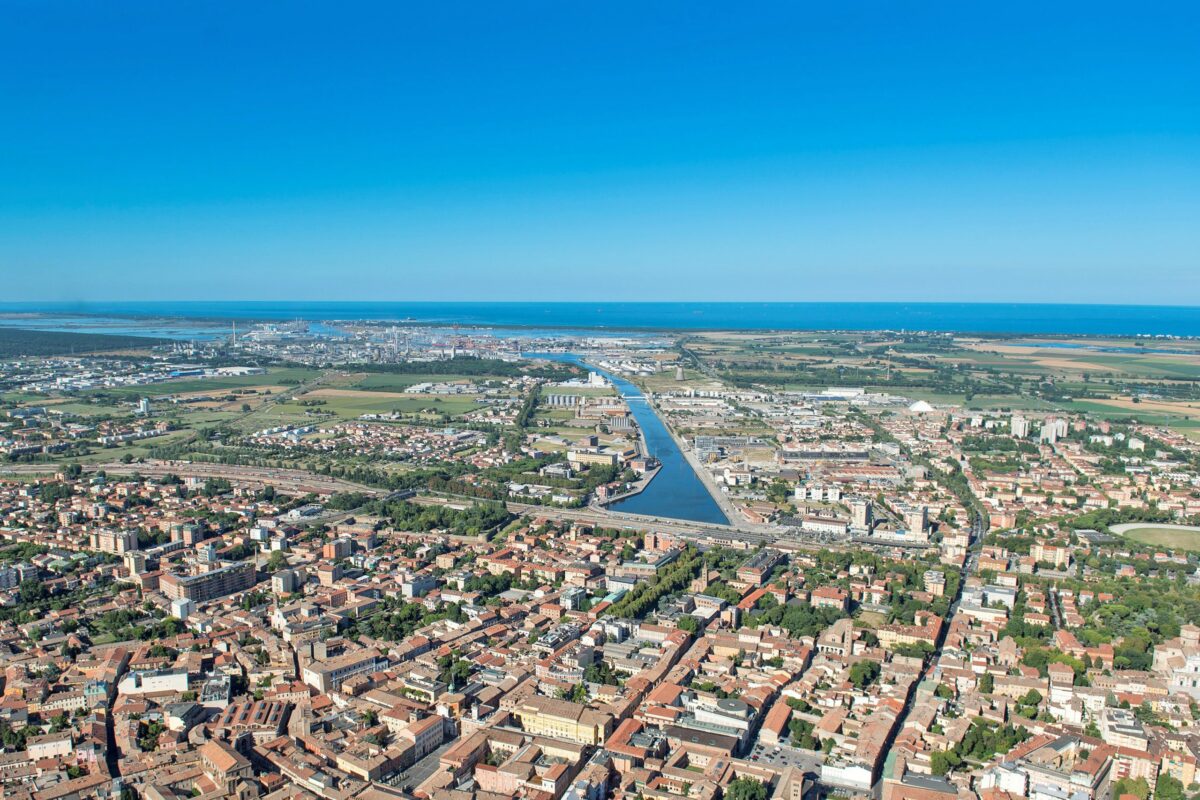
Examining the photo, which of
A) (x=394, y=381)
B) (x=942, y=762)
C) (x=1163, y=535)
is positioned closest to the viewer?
(x=942, y=762)

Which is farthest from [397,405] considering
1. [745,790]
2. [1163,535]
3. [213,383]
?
[745,790]

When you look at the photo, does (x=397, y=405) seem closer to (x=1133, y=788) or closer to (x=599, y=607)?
(x=599, y=607)

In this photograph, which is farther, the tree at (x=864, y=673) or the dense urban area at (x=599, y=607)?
the tree at (x=864, y=673)

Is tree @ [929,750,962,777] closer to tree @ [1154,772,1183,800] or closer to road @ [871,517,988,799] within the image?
road @ [871,517,988,799]

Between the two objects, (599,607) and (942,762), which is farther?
(599,607)

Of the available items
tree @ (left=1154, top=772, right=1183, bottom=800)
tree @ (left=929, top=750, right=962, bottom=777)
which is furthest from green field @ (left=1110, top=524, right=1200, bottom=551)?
tree @ (left=929, top=750, right=962, bottom=777)

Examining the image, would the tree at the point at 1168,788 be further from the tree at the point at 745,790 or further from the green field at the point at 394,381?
the green field at the point at 394,381

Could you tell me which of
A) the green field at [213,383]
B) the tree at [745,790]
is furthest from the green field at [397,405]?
the tree at [745,790]

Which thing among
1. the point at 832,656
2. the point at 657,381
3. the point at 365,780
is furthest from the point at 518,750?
the point at 657,381
